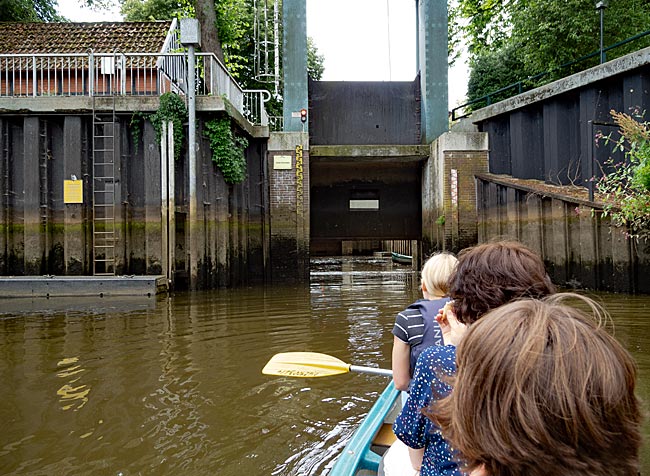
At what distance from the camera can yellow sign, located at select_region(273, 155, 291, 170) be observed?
14.8 meters

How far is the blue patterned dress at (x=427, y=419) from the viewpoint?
1585mm

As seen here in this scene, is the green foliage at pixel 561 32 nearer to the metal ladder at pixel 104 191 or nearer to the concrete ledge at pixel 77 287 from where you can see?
the metal ladder at pixel 104 191

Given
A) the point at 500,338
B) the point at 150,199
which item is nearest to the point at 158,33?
the point at 150,199

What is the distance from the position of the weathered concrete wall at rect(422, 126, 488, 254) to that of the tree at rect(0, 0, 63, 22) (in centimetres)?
1718

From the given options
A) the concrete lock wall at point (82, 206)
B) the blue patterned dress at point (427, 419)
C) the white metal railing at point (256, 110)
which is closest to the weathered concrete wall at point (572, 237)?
the concrete lock wall at point (82, 206)

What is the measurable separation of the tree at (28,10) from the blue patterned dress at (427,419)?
24.2 metres

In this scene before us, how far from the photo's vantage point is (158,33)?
1827cm

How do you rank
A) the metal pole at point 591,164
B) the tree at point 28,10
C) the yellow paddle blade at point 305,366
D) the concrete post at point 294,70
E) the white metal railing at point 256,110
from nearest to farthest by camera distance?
1. the yellow paddle blade at point 305,366
2. the metal pole at point 591,164
3. the concrete post at point 294,70
4. the white metal railing at point 256,110
5. the tree at point 28,10

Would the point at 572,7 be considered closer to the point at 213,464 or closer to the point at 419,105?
the point at 419,105

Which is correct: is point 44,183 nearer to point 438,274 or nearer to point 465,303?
point 438,274

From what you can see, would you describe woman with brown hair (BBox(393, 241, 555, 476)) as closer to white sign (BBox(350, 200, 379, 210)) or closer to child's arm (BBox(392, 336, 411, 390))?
child's arm (BBox(392, 336, 411, 390))

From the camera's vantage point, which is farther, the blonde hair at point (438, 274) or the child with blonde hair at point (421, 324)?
the blonde hair at point (438, 274)

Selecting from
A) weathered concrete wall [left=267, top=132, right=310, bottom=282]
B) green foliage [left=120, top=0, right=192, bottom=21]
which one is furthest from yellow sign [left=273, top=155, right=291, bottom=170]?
green foliage [left=120, top=0, right=192, bottom=21]

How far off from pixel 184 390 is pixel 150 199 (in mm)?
8085
